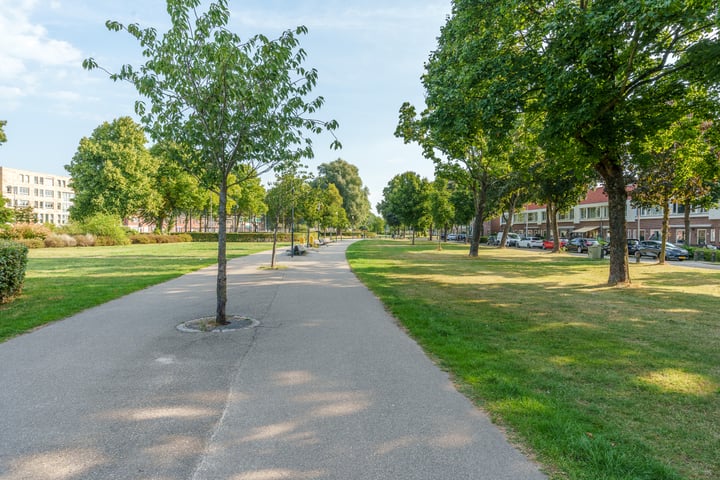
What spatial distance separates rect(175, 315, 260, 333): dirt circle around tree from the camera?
24.9 feet

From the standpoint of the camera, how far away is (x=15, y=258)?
1004 cm

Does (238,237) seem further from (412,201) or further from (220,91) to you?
(220,91)

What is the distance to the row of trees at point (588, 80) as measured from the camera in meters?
9.13

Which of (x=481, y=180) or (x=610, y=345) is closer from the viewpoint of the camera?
(x=610, y=345)

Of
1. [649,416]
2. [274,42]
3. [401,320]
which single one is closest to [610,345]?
[649,416]

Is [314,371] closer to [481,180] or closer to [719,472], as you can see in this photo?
[719,472]

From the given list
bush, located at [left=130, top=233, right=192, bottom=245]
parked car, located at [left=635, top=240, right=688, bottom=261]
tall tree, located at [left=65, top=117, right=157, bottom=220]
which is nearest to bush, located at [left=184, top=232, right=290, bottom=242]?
bush, located at [left=130, top=233, right=192, bottom=245]

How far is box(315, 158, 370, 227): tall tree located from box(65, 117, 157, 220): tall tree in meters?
42.0

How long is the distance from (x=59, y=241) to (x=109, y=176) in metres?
13.0

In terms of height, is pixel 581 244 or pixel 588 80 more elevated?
pixel 588 80

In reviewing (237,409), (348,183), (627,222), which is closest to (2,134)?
(237,409)

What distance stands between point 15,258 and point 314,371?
29.6ft

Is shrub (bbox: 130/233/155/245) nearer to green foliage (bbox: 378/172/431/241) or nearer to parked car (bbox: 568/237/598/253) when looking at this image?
green foliage (bbox: 378/172/431/241)

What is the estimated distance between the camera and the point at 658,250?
3170 centimetres
